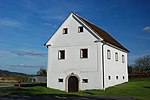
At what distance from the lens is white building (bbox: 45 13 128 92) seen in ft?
90.8

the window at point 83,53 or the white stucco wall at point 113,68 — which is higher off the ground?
the window at point 83,53

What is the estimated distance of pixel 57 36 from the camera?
3100 cm

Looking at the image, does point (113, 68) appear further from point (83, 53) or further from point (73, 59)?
point (73, 59)

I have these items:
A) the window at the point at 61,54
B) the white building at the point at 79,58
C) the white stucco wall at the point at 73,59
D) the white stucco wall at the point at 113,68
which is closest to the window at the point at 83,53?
the white building at the point at 79,58

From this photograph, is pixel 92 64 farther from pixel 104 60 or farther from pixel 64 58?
pixel 64 58

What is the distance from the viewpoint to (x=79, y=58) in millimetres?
28875

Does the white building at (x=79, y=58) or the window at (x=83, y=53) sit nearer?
the white building at (x=79, y=58)

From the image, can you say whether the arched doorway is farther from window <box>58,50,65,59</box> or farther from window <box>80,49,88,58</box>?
window <box>58,50,65,59</box>

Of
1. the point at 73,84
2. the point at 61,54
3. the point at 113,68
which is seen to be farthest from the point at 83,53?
the point at 113,68

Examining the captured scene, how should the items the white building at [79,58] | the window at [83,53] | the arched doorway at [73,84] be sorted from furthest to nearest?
the arched doorway at [73,84] → the window at [83,53] → the white building at [79,58]

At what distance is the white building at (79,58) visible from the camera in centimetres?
2767

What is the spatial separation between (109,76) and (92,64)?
3.16 meters

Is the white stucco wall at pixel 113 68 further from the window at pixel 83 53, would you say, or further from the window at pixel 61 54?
the window at pixel 61 54

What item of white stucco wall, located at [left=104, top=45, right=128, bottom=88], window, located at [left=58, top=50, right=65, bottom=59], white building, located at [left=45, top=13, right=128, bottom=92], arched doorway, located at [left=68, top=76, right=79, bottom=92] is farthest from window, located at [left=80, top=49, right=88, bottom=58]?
arched doorway, located at [left=68, top=76, right=79, bottom=92]
